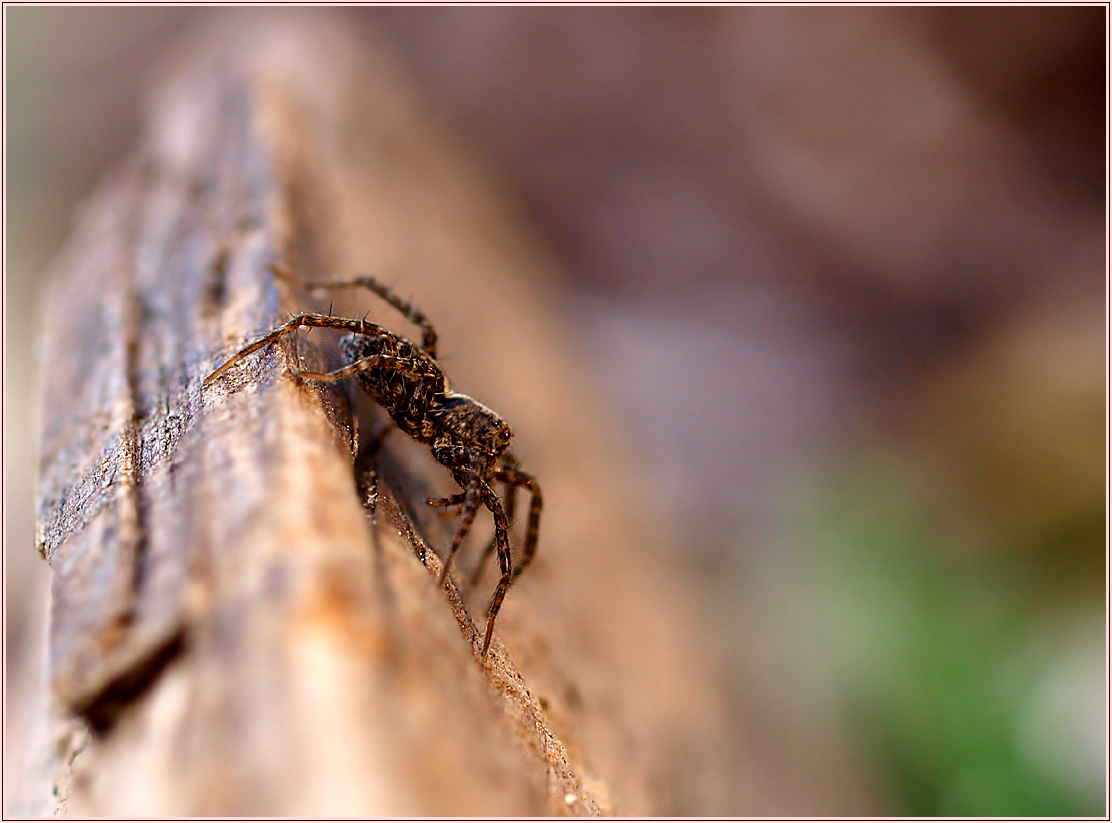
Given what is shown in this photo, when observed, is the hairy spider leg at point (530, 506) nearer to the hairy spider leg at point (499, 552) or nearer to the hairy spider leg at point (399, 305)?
the hairy spider leg at point (499, 552)

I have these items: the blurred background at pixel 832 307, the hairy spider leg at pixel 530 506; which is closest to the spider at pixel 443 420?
the hairy spider leg at pixel 530 506

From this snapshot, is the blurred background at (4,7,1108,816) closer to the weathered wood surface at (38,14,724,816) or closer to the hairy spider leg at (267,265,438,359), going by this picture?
the weathered wood surface at (38,14,724,816)

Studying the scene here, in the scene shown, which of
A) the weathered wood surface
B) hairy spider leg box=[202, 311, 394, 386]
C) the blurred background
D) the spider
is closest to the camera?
the weathered wood surface

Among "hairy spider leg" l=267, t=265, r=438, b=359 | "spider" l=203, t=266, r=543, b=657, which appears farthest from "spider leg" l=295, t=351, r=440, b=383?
"hairy spider leg" l=267, t=265, r=438, b=359

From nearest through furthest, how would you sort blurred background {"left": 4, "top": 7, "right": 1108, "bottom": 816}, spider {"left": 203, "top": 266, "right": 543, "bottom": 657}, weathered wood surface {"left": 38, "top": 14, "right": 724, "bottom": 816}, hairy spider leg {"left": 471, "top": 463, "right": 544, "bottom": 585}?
weathered wood surface {"left": 38, "top": 14, "right": 724, "bottom": 816}
spider {"left": 203, "top": 266, "right": 543, "bottom": 657}
hairy spider leg {"left": 471, "top": 463, "right": 544, "bottom": 585}
blurred background {"left": 4, "top": 7, "right": 1108, "bottom": 816}

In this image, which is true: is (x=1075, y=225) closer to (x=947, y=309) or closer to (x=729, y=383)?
(x=947, y=309)

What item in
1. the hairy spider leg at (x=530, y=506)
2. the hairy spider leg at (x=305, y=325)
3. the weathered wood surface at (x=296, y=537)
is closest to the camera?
the weathered wood surface at (x=296, y=537)

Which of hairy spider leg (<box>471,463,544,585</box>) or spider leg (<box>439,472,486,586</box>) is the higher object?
spider leg (<box>439,472,486,586</box>)

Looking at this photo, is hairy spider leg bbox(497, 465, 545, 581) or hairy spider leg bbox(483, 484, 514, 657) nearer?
hairy spider leg bbox(483, 484, 514, 657)
